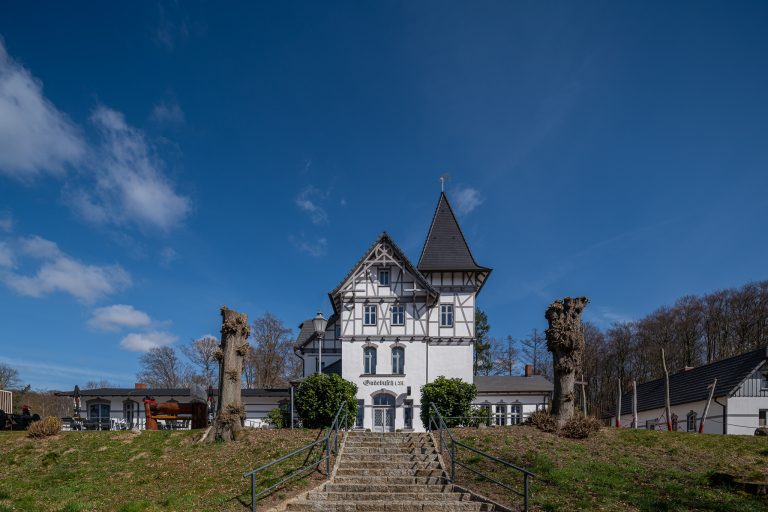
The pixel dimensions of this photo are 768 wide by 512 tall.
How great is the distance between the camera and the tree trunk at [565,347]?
17.2m

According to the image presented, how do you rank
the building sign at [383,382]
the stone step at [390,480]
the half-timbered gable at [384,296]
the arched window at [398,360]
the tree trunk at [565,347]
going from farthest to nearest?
the half-timbered gable at [384,296]
the arched window at [398,360]
the building sign at [383,382]
the tree trunk at [565,347]
the stone step at [390,480]

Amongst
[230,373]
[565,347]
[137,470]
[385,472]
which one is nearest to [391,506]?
[385,472]

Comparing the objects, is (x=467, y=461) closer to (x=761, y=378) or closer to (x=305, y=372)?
(x=305, y=372)

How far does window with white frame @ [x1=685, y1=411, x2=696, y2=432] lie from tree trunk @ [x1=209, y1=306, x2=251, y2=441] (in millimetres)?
25908

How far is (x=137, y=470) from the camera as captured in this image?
45.7ft

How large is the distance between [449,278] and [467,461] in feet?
50.2

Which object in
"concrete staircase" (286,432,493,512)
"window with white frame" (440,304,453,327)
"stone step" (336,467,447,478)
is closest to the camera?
"concrete staircase" (286,432,493,512)

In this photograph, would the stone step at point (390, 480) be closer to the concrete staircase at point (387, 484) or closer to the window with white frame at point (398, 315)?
the concrete staircase at point (387, 484)

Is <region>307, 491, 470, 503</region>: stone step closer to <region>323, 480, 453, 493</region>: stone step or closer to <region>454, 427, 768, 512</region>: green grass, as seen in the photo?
<region>323, 480, 453, 493</region>: stone step

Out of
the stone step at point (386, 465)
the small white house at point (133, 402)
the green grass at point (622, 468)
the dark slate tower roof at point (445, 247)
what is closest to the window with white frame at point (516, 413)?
the dark slate tower roof at point (445, 247)

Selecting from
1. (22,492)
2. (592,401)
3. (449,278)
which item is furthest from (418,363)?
(592,401)

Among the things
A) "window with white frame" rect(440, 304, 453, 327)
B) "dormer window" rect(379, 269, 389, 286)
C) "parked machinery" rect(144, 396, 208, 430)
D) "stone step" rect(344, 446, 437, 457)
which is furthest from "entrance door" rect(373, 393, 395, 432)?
"stone step" rect(344, 446, 437, 457)

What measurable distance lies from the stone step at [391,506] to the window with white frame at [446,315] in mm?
16857

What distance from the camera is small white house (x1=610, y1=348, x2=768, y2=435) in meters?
27.4
